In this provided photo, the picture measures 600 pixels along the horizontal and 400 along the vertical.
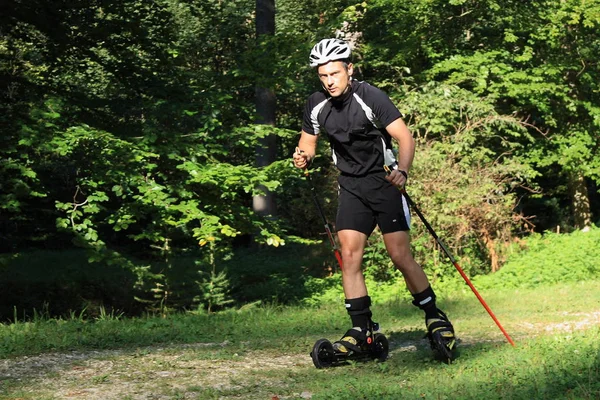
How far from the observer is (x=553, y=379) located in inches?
208

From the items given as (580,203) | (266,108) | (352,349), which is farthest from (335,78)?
(580,203)

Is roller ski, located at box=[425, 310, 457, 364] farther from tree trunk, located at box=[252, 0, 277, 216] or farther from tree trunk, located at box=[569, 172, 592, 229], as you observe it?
tree trunk, located at box=[569, 172, 592, 229]

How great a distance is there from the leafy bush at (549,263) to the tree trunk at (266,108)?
5842 mm

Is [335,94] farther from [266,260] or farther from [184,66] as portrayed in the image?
[266,260]

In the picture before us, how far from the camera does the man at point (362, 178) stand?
21.9 ft

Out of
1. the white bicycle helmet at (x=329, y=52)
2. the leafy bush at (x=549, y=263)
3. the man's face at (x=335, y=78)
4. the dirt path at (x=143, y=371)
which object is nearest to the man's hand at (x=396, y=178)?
the man's face at (x=335, y=78)

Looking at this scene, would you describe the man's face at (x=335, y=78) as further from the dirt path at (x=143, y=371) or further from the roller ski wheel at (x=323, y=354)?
the dirt path at (x=143, y=371)

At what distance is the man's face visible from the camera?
6.71 meters

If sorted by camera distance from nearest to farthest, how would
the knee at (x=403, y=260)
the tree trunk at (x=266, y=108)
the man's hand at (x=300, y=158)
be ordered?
the knee at (x=403, y=260) → the man's hand at (x=300, y=158) → the tree trunk at (x=266, y=108)

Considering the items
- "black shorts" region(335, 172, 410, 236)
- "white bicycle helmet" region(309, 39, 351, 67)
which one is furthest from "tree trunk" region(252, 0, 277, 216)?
"black shorts" region(335, 172, 410, 236)

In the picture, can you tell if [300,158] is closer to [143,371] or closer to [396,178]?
[396,178]

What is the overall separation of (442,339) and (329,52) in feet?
7.60

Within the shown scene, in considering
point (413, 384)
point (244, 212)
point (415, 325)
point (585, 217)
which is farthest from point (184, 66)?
point (585, 217)

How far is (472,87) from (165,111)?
37.0 feet
